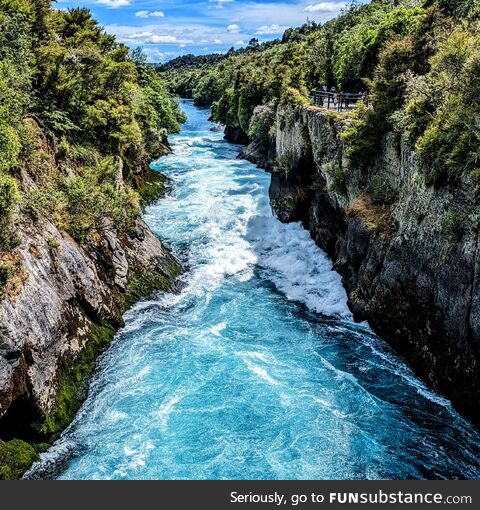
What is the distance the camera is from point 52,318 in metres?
17.3

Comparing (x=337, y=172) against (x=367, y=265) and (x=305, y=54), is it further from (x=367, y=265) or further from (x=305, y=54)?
(x=305, y=54)

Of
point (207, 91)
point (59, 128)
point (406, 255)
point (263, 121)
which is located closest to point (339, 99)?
point (406, 255)

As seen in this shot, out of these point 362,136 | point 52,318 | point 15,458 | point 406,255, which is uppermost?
point 362,136

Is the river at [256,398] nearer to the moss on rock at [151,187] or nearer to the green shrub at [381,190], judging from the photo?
the green shrub at [381,190]

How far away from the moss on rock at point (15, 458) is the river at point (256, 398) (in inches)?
17.6

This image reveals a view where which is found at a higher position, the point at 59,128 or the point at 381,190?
the point at 59,128

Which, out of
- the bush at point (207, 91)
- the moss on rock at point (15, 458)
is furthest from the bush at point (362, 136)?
the bush at point (207, 91)

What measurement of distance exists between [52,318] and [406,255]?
13.8 meters

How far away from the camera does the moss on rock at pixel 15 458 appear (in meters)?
13.5

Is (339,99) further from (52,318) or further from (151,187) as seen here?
(52,318)

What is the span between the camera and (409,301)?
19.7 metres
